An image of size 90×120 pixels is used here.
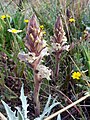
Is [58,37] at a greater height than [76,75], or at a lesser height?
greater

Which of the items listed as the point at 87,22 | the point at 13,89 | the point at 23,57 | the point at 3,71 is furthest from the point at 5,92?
the point at 87,22

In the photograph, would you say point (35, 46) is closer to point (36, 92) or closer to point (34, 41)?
point (34, 41)

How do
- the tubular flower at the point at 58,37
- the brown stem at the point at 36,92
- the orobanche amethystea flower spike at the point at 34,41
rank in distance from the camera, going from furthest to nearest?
1. the tubular flower at the point at 58,37
2. the brown stem at the point at 36,92
3. the orobanche amethystea flower spike at the point at 34,41

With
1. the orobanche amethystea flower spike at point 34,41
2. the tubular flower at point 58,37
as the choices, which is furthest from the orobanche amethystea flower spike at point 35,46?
the tubular flower at point 58,37

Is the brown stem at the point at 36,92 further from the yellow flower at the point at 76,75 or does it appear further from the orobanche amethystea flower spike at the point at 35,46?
the yellow flower at the point at 76,75

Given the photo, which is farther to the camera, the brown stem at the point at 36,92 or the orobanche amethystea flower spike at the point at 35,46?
the brown stem at the point at 36,92

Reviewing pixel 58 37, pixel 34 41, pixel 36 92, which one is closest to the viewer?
pixel 34 41

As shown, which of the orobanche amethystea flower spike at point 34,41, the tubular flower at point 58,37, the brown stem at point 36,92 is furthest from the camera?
the tubular flower at point 58,37

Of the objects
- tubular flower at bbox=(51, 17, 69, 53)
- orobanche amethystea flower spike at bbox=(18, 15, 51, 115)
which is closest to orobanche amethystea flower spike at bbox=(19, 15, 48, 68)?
orobanche amethystea flower spike at bbox=(18, 15, 51, 115)

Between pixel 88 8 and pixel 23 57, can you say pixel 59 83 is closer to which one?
pixel 23 57

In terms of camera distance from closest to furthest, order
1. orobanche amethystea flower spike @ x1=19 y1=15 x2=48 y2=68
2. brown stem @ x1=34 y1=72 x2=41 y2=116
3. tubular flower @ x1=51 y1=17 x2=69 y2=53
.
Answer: orobanche amethystea flower spike @ x1=19 y1=15 x2=48 y2=68, brown stem @ x1=34 y1=72 x2=41 y2=116, tubular flower @ x1=51 y1=17 x2=69 y2=53

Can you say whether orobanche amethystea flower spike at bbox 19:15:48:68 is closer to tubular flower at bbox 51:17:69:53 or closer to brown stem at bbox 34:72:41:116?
brown stem at bbox 34:72:41:116

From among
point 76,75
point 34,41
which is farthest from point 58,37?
point 34,41
